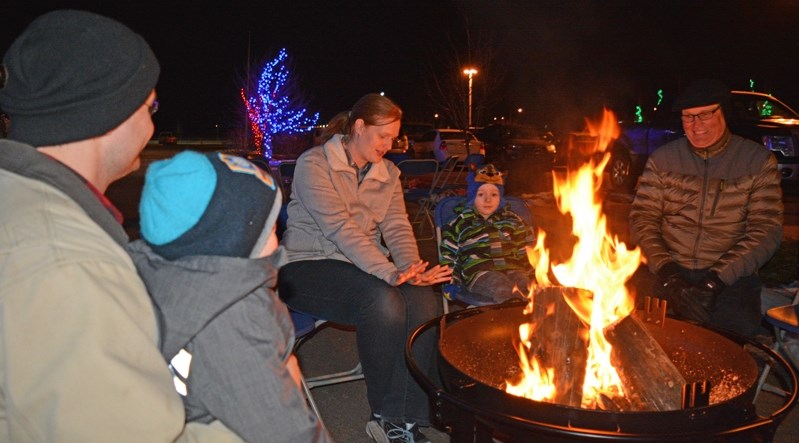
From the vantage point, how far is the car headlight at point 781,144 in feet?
34.6

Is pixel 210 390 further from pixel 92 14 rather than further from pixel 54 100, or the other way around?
pixel 92 14

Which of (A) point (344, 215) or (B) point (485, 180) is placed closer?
(A) point (344, 215)

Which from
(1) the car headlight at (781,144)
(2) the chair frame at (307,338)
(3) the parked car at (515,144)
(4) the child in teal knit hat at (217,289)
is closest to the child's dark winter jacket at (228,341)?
(4) the child in teal knit hat at (217,289)

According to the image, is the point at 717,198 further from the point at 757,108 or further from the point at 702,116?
the point at 757,108

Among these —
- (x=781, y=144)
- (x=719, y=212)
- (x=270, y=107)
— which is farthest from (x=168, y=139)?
(x=719, y=212)

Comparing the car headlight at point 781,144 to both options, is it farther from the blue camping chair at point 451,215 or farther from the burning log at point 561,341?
the burning log at point 561,341

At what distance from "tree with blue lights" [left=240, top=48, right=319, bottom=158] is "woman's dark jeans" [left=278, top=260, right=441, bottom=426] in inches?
718

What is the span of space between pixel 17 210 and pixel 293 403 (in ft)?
2.48

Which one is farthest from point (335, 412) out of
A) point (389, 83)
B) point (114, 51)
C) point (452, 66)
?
point (389, 83)

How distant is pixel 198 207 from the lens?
1.40 metres

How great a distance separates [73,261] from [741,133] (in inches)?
460

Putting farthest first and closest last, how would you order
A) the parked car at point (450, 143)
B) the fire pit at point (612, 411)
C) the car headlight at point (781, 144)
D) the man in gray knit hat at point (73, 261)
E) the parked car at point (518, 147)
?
the parked car at point (450, 143) < the parked car at point (518, 147) < the car headlight at point (781, 144) < the fire pit at point (612, 411) < the man in gray knit hat at point (73, 261)

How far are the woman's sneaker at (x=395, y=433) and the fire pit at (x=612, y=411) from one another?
574 mm

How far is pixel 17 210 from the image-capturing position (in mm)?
1166
